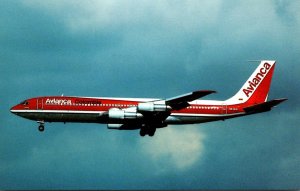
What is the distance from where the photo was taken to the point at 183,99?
2869 inches

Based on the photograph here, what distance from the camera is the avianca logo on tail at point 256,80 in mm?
85062

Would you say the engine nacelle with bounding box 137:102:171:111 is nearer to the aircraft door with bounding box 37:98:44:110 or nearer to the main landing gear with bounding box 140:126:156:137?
the main landing gear with bounding box 140:126:156:137

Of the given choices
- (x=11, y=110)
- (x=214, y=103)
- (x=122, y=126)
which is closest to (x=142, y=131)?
(x=122, y=126)

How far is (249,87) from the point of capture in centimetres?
8550

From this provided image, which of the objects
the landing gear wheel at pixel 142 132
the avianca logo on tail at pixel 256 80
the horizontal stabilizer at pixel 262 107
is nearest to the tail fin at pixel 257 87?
the avianca logo on tail at pixel 256 80

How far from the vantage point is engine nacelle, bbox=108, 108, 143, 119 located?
7294 cm

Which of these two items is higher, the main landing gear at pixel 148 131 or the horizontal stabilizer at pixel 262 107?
the horizontal stabilizer at pixel 262 107

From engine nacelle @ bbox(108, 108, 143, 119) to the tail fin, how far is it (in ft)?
46.6

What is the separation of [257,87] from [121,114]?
71.8ft

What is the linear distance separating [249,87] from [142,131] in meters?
16.9

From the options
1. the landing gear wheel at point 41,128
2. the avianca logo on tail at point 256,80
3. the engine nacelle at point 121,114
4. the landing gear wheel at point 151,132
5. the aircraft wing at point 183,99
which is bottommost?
the landing gear wheel at point 151,132

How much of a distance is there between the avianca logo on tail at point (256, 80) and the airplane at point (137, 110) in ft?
6.34

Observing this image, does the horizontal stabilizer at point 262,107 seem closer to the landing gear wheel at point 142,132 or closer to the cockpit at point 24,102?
the landing gear wheel at point 142,132

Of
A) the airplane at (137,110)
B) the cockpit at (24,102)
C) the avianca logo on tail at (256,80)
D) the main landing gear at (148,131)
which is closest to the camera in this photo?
the airplane at (137,110)
